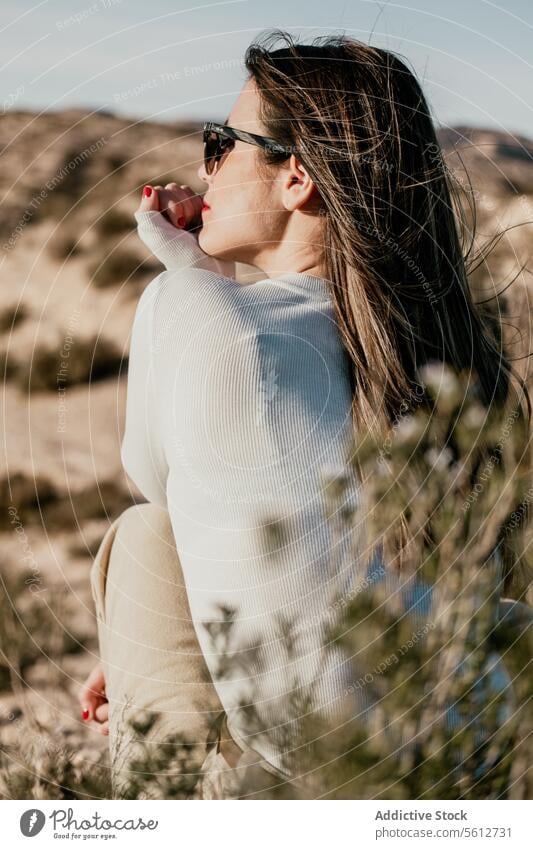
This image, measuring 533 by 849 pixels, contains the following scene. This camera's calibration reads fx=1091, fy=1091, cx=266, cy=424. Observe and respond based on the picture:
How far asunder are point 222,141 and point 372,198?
341mm

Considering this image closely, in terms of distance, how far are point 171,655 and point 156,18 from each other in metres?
1.38

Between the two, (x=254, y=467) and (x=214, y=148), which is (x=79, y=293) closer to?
(x=214, y=148)

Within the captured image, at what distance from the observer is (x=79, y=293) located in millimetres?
3307

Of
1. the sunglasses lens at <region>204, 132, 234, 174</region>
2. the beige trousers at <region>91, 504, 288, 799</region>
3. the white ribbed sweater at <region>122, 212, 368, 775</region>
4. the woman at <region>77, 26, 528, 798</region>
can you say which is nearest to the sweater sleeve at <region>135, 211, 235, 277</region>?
the woman at <region>77, 26, 528, 798</region>

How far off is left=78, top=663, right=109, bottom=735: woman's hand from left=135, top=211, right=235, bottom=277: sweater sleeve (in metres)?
0.81

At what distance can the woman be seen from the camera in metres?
1.70

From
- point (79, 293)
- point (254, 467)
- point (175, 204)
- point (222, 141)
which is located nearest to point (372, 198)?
point (222, 141)

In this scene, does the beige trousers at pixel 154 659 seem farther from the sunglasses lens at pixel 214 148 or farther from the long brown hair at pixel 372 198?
the sunglasses lens at pixel 214 148

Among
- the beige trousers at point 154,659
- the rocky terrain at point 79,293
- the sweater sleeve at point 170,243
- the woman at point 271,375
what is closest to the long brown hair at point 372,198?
the woman at point 271,375

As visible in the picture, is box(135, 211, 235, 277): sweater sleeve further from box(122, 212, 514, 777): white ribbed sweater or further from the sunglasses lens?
box(122, 212, 514, 777): white ribbed sweater
